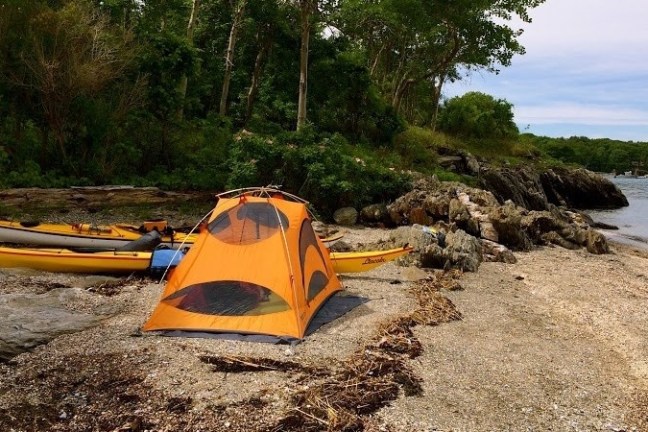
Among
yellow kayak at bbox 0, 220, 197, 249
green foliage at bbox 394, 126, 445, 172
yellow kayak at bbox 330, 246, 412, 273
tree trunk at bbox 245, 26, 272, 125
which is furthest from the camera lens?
green foliage at bbox 394, 126, 445, 172

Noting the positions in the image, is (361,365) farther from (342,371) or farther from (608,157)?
(608,157)

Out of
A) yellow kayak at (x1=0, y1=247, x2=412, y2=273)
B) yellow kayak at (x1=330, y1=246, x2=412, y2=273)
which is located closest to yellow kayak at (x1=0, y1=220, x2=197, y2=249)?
yellow kayak at (x1=0, y1=247, x2=412, y2=273)

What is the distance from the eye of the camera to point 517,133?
5241 cm

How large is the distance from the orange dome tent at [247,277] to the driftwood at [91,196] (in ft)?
31.7

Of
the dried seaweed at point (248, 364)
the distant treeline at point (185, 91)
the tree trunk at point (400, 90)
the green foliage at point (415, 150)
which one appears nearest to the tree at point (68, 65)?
the distant treeline at point (185, 91)

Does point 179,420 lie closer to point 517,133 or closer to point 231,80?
point 231,80

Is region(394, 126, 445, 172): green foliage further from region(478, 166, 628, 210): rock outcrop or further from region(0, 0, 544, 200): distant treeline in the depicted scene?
region(478, 166, 628, 210): rock outcrop

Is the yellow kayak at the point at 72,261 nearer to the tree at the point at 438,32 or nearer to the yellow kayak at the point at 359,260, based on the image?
the yellow kayak at the point at 359,260

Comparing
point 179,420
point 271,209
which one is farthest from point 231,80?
point 179,420

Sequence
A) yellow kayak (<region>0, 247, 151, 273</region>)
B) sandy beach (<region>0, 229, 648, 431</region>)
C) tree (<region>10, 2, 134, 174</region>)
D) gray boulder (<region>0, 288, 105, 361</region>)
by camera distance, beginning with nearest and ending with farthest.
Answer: sandy beach (<region>0, 229, 648, 431</region>)
gray boulder (<region>0, 288, 105, 361</region>)
yellow kayak (<region>0, 247, 151, 273</region>)
tree (<region>10, 2, 134, 174</region>)

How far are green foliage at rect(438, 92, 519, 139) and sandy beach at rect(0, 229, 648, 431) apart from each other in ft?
131

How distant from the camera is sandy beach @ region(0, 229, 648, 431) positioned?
5.25 meters

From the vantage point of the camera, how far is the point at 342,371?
6.29m

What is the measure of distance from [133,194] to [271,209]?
419 inches
